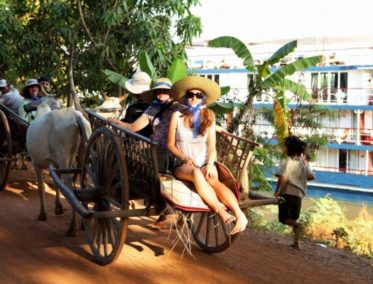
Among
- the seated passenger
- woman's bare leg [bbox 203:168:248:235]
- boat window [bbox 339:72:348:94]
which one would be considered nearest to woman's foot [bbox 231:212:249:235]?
woman's bare leg [bbox 203:168:248:235]

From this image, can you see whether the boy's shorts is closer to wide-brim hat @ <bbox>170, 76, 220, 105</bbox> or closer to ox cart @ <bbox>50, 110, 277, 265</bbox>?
ox cart @ <bbox>50, 110, 277, 265</bbox>

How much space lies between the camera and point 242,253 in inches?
240

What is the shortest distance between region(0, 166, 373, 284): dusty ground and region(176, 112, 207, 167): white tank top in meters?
1.21

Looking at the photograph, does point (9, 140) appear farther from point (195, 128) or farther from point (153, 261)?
point (195, 128)

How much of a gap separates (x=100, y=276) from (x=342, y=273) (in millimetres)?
2659

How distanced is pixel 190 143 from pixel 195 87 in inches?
20.3

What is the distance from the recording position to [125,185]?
4770 millimetres

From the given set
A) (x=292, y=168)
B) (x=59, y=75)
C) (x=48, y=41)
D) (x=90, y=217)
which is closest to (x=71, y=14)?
(x=48, y=41)

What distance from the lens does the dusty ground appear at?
5.02 m

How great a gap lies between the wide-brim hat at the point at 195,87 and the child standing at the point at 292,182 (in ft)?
6.50

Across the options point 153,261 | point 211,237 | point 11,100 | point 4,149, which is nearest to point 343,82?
point 11,100

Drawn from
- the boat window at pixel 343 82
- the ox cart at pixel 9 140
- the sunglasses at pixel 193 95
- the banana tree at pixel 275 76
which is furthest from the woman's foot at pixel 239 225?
the boat window at pixel 343 82

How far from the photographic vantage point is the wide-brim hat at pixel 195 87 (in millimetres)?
4758

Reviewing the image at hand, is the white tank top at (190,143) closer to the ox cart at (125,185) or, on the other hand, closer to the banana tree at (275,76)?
the ox cart at (125,185)
